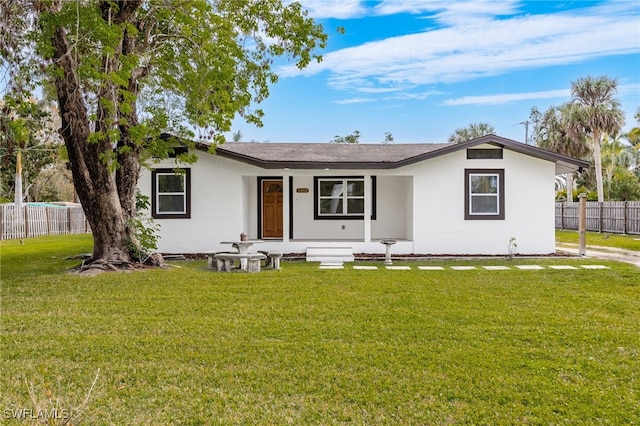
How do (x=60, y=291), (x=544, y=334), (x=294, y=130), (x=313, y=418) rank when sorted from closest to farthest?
(x=313, y=418) < (x=544, y=334) < (x=60, y=291) < (x=294, y=130)

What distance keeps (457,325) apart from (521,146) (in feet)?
28.8

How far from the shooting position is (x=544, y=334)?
18.9 ft

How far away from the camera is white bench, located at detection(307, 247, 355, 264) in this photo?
514 inches

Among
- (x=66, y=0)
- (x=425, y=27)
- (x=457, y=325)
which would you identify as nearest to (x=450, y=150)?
(x=425, y=27)

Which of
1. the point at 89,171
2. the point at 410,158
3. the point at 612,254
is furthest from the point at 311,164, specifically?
the point at 612,254

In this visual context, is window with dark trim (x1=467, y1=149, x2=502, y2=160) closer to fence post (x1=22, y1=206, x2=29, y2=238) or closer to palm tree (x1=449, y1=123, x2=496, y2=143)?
fence post (x1=22, y1=206, x2=29, y2=238)

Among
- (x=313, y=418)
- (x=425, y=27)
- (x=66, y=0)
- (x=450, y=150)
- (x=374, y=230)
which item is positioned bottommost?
(x=313, y=418)

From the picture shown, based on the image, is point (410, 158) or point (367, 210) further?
point (367, 210)

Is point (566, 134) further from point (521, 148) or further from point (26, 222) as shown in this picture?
point (26, 222)

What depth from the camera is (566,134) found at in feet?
106

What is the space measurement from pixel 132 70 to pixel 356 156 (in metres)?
6.75

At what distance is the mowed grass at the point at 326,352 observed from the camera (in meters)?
3.84

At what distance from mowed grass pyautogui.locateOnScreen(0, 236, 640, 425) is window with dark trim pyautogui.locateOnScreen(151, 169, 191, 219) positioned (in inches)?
198

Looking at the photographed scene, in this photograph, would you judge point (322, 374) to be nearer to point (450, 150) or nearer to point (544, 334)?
point (544, 334)
